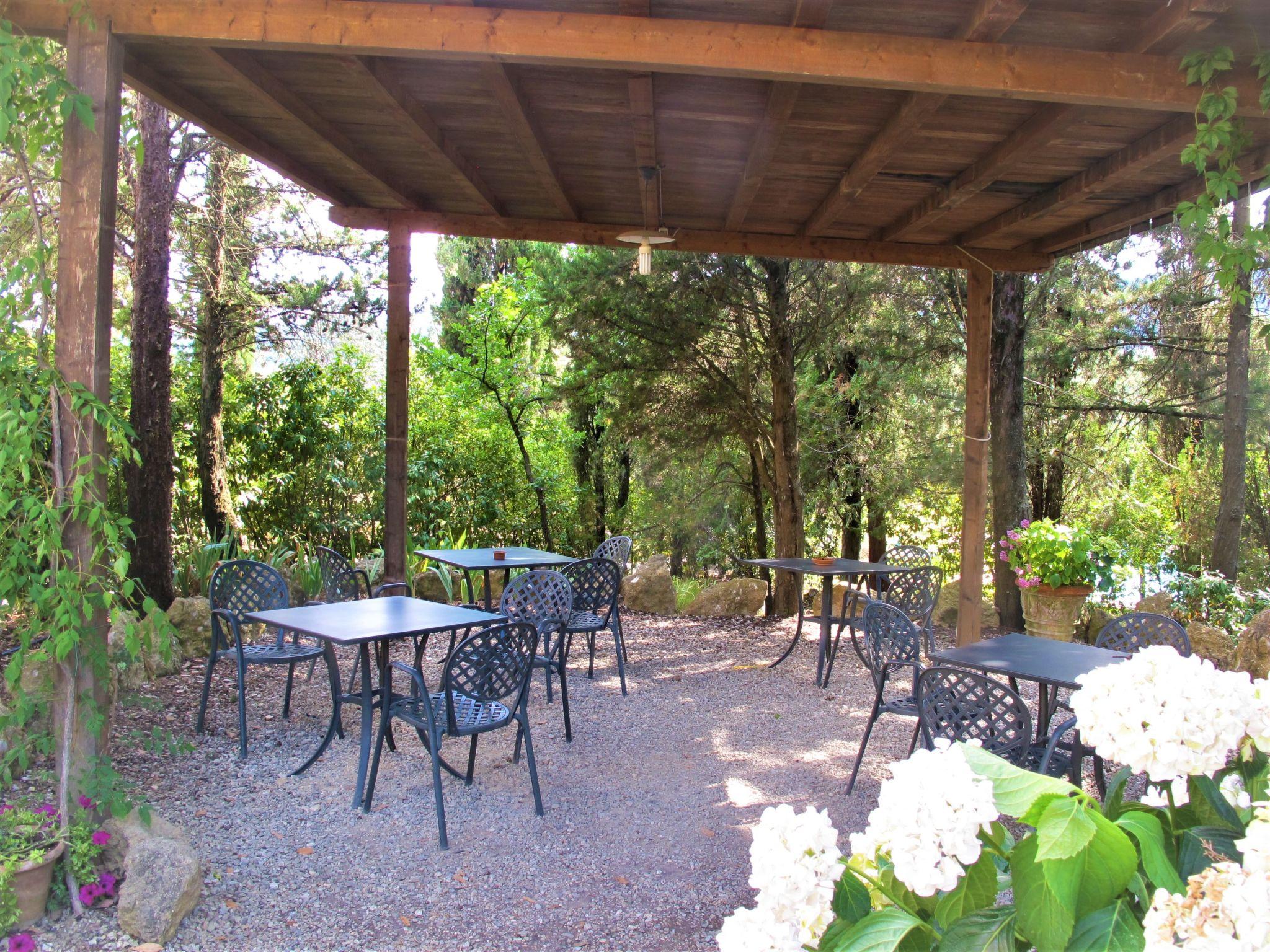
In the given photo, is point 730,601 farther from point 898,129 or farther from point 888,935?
point 888,935

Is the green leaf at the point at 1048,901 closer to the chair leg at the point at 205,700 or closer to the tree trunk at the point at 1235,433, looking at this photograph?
the chair leg at the point at 205,700

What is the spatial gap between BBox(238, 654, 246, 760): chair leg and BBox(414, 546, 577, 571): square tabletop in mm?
1570

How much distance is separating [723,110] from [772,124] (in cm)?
26

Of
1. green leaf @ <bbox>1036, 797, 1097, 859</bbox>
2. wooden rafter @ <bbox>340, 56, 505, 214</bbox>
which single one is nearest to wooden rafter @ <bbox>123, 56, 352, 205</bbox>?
wooden rafter @ <bbox>340, 56, 505, 214</bbox>

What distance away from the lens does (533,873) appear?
118 inches

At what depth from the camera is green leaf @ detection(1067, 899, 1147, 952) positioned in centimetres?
75

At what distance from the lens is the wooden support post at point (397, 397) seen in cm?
570

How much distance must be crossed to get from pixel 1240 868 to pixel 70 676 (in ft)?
10.2

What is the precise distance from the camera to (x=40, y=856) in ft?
8.17

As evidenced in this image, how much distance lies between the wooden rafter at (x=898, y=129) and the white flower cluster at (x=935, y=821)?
2.72 m

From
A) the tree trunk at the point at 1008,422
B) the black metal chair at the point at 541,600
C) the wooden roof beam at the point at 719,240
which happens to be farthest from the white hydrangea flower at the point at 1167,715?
the tree trunk at the point at 1008,422

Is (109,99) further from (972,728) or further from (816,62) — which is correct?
(972,728)

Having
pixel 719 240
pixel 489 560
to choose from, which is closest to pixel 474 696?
pixel 489 560

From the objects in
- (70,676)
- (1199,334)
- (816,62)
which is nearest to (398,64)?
(816,62)
